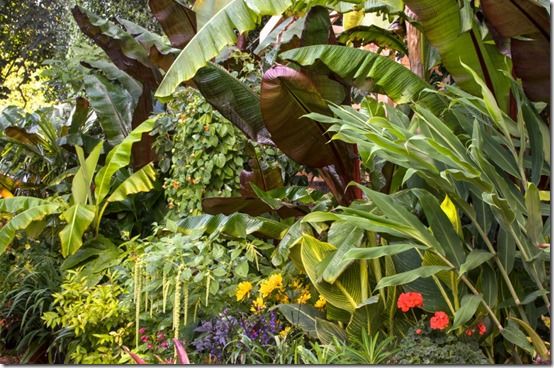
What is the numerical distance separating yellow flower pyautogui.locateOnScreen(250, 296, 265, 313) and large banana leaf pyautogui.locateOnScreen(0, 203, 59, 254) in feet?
5.32

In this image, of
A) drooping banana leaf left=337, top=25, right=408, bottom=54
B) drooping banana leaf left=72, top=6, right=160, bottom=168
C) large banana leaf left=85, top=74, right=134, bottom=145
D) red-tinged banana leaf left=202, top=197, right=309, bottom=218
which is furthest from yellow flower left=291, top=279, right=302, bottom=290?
large banana leaf left=85, top=74, right=134, bottom=145

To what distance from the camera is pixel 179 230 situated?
3445mm

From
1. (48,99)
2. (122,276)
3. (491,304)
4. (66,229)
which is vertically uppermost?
(48,99)

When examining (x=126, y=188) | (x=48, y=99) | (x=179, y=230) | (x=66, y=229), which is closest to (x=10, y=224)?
(x=66, y=229)

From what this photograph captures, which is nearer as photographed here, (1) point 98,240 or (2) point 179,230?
(2) point 179,230

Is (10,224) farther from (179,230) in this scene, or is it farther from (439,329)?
(439,329)

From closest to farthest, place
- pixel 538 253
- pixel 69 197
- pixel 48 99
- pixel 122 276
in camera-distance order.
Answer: pixel 538 253 < pixel 122 276 < pixel 69 197 < pixel 48 99

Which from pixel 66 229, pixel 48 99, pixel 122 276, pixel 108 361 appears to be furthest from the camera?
pixel 48 99

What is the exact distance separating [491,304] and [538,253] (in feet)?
0.80

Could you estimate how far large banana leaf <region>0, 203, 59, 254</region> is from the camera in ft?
12.9

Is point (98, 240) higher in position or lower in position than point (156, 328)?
higher

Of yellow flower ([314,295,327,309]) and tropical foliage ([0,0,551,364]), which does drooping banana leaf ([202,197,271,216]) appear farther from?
yellow flower ([314,295,327,309])

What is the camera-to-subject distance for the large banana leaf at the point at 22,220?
3.92m

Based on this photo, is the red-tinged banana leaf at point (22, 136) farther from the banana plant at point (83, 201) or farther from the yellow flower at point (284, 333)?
the yellow flower at point (284, 333)
